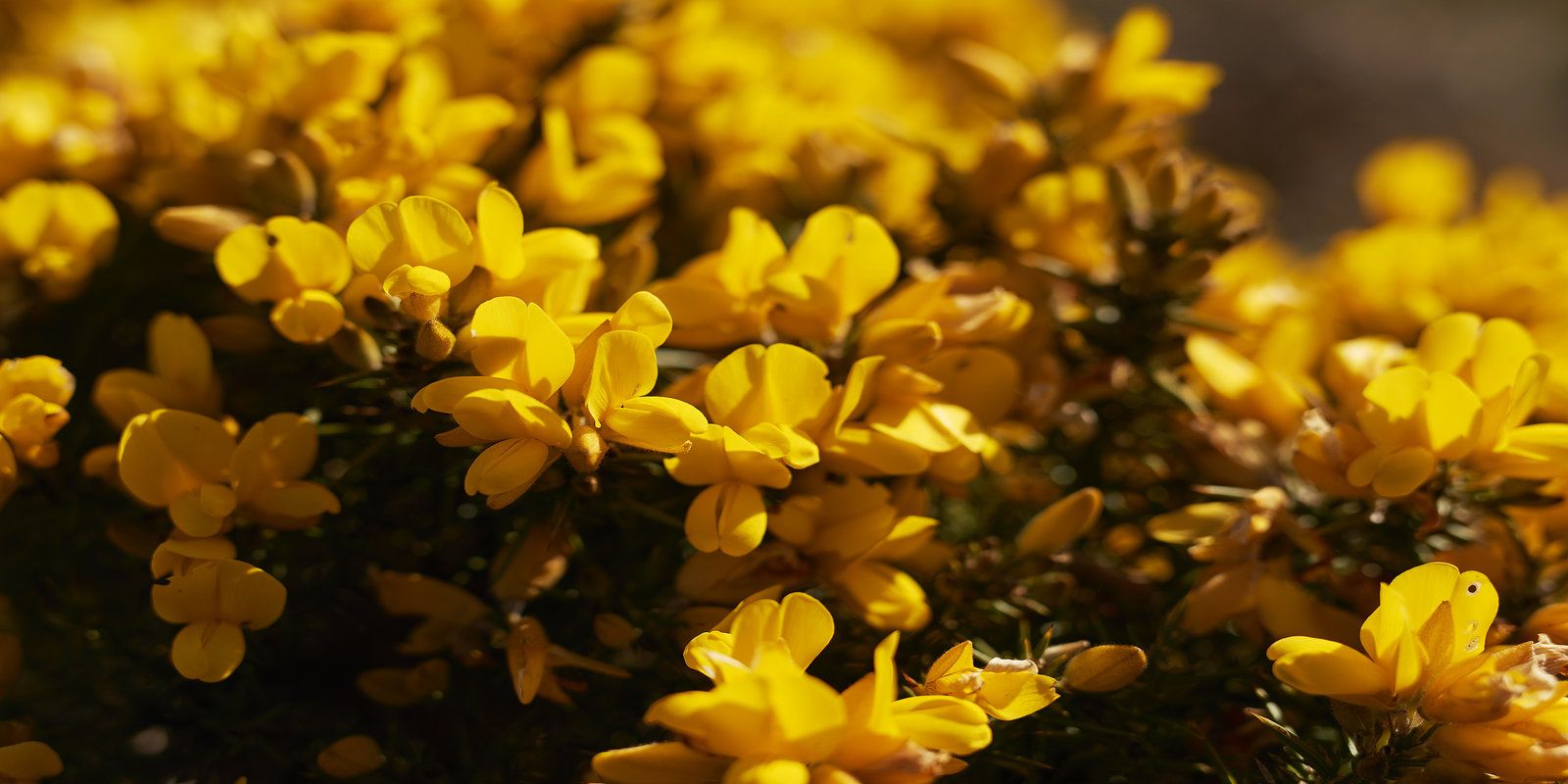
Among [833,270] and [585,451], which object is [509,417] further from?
[833,270]

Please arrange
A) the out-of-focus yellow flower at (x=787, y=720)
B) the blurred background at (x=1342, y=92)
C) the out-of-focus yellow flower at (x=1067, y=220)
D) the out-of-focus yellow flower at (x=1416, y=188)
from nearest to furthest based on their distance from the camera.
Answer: the out-of-focus yellow flower at (x=787, y=720) < the out-of-focus yellow flower at (x=1067, y=220) < the out-of-focus yellow flower at (x=1416, y=188) < the blurred background at (x=1342, y=92)

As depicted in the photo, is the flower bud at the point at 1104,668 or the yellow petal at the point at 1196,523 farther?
the yellow petal at the point at 1196,523

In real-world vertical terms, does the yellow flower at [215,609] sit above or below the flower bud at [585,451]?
below

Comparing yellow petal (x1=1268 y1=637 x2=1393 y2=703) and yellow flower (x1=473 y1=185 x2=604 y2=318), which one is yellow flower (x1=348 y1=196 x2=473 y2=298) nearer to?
yellow flower (x1=473 y1=185 x2=604 y2=318)

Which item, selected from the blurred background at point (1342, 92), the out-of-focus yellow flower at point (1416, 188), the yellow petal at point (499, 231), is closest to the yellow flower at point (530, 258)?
the yellow petal at point (499, 231)

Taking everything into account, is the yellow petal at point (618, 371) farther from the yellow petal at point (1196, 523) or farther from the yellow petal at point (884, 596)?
the yellow petal at point (1196, 523)

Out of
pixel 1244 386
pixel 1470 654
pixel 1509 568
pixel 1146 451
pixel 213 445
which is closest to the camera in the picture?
pixel 1470 654

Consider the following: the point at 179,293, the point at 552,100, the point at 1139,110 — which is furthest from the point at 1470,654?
the point at 179,293

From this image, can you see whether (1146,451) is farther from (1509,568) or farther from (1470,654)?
(1470,654)
